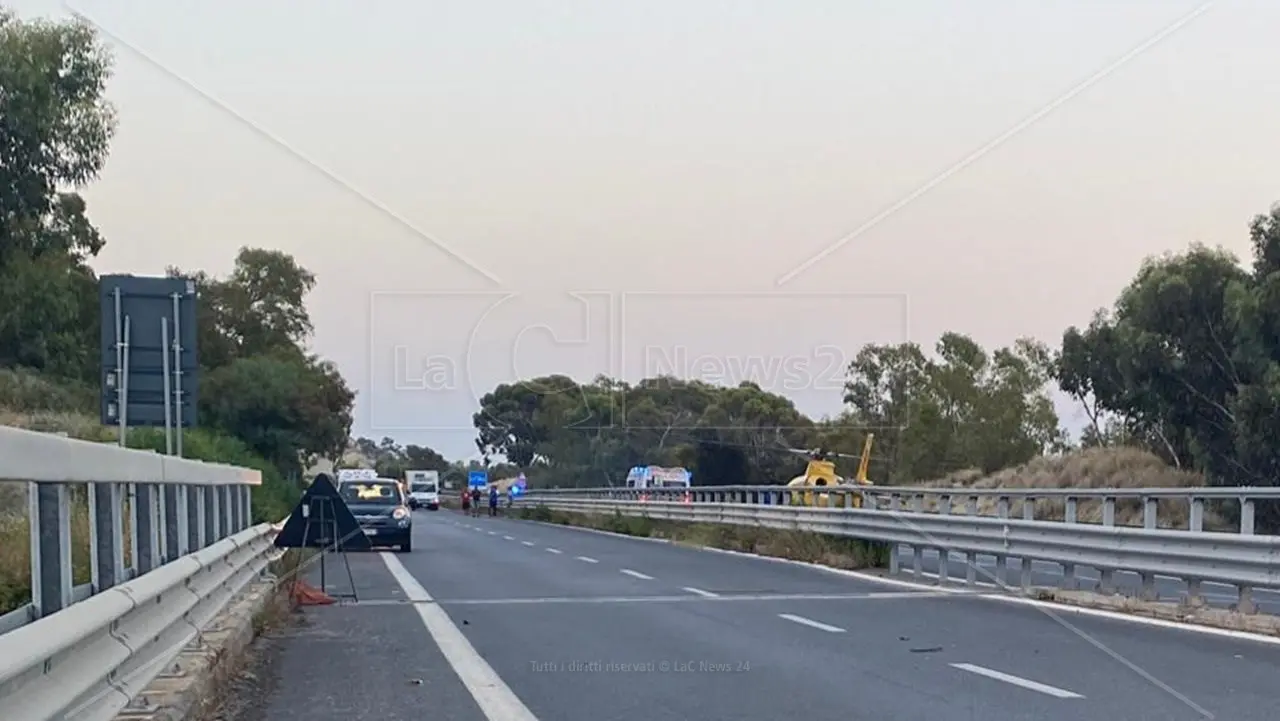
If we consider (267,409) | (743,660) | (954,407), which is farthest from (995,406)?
(743,660)

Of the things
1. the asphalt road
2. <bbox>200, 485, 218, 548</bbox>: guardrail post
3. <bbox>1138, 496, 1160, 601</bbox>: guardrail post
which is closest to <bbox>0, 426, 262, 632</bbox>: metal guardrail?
<bbox>200, 485, 218, 548</bbox>: guardrail post

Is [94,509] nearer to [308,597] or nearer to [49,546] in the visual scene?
[49,546]

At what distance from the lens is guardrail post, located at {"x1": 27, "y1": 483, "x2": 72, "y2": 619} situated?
18.8 feet

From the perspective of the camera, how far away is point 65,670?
5.46 metres

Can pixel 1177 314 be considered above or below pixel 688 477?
above

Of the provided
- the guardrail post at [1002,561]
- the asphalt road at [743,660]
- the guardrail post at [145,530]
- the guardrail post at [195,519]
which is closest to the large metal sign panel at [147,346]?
the asphalt road at [743,660]

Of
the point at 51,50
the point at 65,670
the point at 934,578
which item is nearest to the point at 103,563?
the point at 65,670

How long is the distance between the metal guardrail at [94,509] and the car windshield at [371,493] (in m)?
19.8

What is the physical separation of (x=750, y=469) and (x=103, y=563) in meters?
78.4

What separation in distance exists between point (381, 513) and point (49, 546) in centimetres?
2430

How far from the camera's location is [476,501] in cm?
7581

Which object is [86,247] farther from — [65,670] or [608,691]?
[65,670]

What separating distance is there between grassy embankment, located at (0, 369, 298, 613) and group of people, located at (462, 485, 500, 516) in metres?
23.1

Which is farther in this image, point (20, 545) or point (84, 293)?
point (84, 293)
